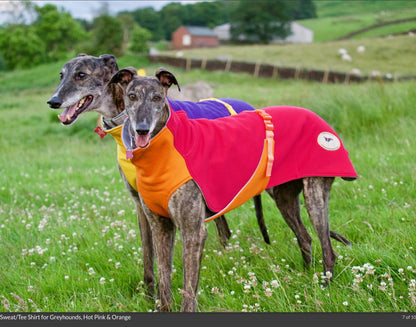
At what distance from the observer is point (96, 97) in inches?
157

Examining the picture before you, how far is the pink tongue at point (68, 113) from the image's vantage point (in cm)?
379

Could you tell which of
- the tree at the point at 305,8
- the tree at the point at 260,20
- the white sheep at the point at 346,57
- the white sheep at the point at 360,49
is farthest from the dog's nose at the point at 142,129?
the tree at the point at 260,20

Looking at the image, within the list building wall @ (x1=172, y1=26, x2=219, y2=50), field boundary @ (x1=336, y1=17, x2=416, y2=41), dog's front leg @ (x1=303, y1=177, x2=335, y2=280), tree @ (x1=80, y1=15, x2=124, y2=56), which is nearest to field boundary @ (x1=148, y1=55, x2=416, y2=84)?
field boundary @ (x1=336, y1=17, x2=416, y2=41)

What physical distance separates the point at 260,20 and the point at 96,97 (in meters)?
53.3

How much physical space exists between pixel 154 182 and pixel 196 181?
0.32 meters

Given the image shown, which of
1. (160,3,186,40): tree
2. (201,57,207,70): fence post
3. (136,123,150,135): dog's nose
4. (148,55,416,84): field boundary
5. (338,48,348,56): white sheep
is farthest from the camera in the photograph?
(201,57,207,70): fence post

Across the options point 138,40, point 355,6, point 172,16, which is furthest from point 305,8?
point 138,40

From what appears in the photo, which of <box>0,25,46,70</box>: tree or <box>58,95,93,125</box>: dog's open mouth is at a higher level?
<box>58,95,93,125</box>: dog's open mouth

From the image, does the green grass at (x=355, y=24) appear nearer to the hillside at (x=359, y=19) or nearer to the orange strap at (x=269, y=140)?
the hillside at (x=359, y=19)

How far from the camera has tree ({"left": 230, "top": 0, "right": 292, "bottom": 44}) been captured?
5262 cm

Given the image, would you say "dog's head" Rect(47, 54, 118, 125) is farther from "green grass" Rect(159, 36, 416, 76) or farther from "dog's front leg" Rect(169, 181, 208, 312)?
"green grass" Rect(159, 36, 416, 76)

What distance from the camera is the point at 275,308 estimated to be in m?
3.22

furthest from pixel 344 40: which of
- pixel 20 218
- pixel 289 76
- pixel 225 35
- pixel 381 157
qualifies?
pixel 20 218

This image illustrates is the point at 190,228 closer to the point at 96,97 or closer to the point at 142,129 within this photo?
the point at 142,129
